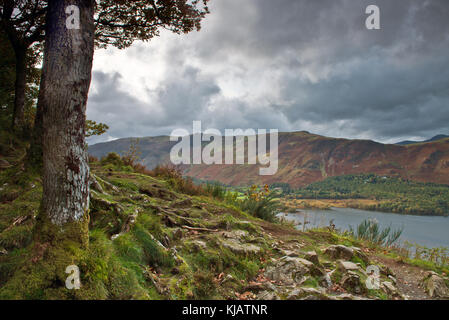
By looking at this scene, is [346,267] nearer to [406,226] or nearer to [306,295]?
[306,295]

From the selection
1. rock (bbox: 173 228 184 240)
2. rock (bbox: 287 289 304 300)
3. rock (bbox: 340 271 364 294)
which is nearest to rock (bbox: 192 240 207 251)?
rock (bbox: 173 228 184 240)

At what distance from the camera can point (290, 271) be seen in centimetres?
356

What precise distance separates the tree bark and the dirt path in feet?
16.7

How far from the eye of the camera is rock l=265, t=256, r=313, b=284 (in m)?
3.43

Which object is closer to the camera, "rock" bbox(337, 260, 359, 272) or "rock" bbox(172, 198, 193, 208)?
"rock" bbox(337, 260, 359, 272)

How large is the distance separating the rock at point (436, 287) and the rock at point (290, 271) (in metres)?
2.26

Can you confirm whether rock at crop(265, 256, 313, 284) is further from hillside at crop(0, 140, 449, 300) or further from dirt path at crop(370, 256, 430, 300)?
dirt path at crop(370, 256, 430, 300)

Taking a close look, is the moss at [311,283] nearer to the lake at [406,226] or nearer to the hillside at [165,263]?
the hillside at [165,263]

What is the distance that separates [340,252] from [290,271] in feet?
5.80

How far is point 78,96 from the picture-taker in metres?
2.48

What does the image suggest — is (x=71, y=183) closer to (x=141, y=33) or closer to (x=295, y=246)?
(x=295, y=246)

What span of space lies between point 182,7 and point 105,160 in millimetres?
7980

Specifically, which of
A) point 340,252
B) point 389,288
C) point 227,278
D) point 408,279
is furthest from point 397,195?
point 227,278
